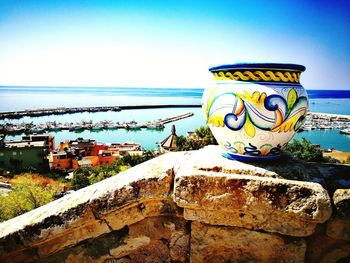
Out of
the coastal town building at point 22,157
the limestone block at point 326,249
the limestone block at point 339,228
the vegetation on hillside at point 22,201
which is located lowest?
the coastal town building at point 22,157

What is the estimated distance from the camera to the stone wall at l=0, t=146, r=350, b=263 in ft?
5.70

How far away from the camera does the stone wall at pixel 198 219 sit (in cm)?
174

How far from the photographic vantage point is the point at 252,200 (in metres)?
1.76

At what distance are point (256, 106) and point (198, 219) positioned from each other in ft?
2.94

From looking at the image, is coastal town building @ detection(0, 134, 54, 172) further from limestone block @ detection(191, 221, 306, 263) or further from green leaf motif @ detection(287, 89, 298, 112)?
green leaf motif @ detection(287, 89, 298, 112)

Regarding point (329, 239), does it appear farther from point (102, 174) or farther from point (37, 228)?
point (102, 174)

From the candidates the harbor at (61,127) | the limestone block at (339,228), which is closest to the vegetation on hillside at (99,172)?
the limestone block at (339,228)

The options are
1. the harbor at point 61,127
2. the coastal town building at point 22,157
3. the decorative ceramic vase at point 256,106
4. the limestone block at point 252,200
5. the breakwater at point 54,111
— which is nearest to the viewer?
the limestone block at point 252,200

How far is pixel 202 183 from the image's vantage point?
1.85 m

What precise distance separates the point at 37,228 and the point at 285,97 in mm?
2043

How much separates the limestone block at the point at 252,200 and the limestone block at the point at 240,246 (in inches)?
2.7

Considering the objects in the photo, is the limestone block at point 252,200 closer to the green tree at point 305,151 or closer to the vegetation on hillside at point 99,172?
the vegetation on hillside at point 99,172

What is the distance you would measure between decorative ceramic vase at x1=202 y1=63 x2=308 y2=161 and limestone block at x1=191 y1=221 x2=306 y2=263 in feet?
1.97

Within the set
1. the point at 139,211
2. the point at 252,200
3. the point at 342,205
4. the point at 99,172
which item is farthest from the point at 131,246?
the point at 99,172
